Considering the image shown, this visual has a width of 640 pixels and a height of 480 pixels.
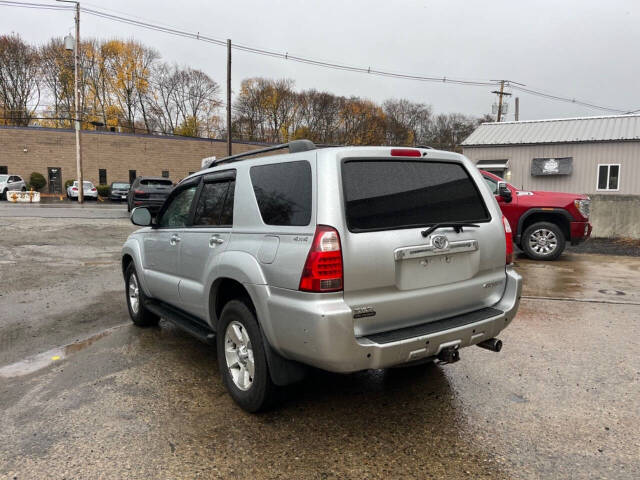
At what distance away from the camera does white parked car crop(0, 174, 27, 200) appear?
31.8 m

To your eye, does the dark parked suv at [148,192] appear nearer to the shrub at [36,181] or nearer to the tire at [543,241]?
the tire at [543,241]

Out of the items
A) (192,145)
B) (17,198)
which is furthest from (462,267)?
(192,145)

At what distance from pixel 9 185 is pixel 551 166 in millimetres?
33436

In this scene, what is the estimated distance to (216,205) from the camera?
3902mm

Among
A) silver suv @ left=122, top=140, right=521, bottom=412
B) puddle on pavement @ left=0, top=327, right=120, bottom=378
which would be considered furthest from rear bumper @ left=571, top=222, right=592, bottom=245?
puddle on pavement @ left=0, top=327, right=120, bottom=378

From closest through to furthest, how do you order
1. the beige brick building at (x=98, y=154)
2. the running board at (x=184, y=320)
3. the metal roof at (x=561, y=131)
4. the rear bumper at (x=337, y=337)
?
the rear bumper at (x=337, y=337) → the running board at (x=184, y=320) → the metal roof at (x=561, y=131) → the beige brick building at (x=98, y=154)

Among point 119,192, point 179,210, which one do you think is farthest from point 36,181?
point 179,210

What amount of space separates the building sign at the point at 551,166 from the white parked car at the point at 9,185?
32.4 metres

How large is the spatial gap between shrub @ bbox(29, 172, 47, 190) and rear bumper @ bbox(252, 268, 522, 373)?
4336cm

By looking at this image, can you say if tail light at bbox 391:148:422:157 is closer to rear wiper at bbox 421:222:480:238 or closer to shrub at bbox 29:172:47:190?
rear wiper at bbox 421:222:480:238

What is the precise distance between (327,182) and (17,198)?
105ft

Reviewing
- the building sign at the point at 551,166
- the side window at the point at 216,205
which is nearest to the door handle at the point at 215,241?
the side window at the point at 216,205

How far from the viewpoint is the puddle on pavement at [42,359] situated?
167 inches

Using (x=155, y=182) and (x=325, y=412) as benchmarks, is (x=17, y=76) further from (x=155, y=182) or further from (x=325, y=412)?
(x=325, y=412)
